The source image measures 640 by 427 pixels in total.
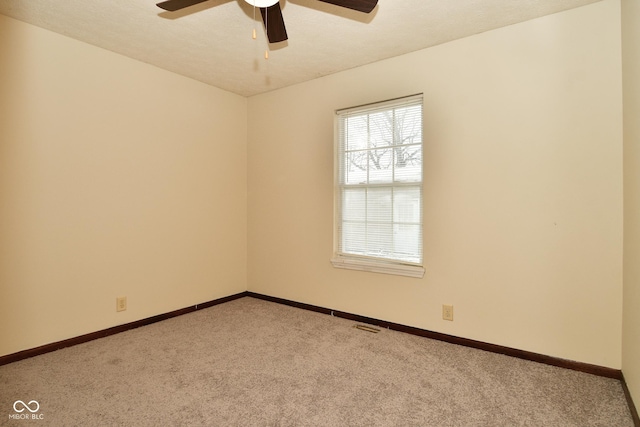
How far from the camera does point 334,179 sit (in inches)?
138

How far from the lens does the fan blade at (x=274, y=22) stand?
2006 millimetres

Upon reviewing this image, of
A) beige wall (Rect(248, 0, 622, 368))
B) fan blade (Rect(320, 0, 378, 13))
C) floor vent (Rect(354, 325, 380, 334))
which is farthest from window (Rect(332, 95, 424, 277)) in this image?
fan blade (Rect(320, 0, 378, 13))

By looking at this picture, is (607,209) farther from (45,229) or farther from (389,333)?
Answer: (45,229)

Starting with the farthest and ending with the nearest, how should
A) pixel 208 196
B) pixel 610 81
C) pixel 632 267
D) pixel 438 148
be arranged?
pixel 208 196 < pixel 438 148 < pixel 610 81 < pixel 632 267

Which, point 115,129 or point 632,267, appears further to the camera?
point 115,129

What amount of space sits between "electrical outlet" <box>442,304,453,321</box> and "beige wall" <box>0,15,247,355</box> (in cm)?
248

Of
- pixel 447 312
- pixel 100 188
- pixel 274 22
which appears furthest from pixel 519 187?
pixel 100 188

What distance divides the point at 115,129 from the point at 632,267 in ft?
12.9

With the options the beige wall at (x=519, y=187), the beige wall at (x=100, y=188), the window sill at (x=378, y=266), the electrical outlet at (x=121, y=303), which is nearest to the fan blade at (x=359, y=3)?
the beige wall at (x=519, y=187)

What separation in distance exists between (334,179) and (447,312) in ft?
5.37

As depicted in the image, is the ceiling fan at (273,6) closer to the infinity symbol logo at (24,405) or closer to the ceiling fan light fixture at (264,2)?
the ceiling fan light fixture at (264,2)

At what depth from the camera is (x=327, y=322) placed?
3.31 m

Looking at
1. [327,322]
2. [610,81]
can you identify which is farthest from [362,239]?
[610,81]

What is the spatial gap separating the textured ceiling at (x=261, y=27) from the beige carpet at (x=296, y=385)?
8.20ft
